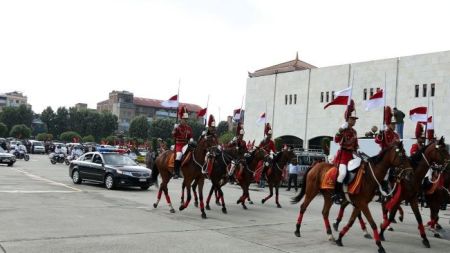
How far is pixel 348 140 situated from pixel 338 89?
4269 centimetres

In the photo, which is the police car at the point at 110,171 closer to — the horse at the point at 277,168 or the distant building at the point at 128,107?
the horse at the point at 277,168

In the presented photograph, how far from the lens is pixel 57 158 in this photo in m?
41.0

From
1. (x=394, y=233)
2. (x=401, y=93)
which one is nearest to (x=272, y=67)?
(x=401, y=93)

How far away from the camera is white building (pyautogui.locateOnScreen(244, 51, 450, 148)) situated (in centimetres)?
4312

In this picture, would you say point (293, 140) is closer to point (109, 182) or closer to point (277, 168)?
point (109, 182)

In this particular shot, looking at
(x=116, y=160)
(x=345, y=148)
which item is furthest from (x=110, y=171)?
(x=345, y=148)

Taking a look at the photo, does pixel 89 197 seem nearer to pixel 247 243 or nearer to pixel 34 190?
pixel 34 190

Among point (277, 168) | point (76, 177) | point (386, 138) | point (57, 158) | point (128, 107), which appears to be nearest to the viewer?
point (386, 138)

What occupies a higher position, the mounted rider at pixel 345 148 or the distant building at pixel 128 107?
the distant building at pixel 128 107

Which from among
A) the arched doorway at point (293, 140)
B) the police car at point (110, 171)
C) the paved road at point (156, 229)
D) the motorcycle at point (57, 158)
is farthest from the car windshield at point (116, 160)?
the arched doorway at point (293, 140)

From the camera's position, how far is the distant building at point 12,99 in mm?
170125

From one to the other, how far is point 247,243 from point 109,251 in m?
2.78

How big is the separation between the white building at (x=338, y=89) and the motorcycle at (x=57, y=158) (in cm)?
1855

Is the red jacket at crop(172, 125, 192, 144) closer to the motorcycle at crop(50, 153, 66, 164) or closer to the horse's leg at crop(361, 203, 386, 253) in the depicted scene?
the horse's leg at crop(361, 203, 386, 253)
